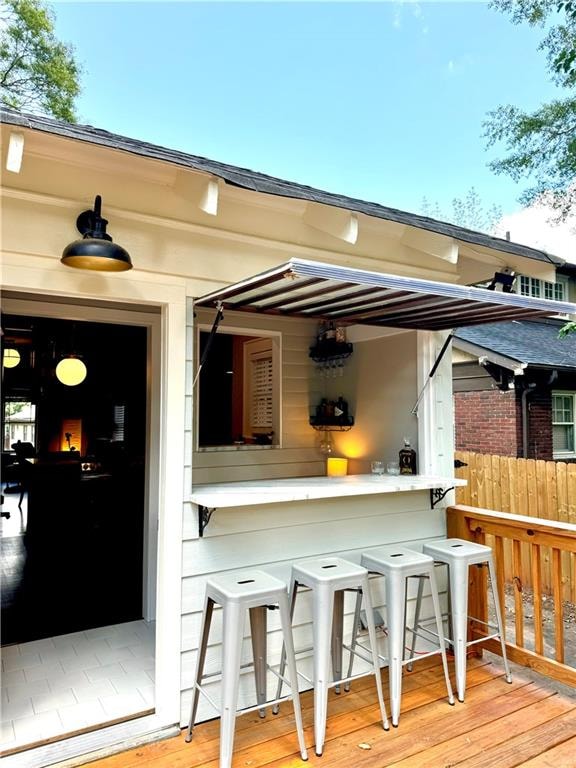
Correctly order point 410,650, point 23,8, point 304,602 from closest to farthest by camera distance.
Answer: point 304,602 < point 410,650 < point 23,8

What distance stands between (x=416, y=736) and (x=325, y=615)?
0.73 metres

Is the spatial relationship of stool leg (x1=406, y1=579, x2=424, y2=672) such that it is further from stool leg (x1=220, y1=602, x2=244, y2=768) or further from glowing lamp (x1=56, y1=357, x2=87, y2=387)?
glowing lamp (x1=56, y1=357, x2=87, y2=387)

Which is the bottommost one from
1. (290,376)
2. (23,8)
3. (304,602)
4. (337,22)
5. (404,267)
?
(304,602)

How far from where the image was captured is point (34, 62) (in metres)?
12.4

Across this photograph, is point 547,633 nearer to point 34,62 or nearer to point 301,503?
point 301,503

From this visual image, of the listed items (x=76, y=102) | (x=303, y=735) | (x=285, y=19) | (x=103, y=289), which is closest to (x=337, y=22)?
(x=285, y=19)

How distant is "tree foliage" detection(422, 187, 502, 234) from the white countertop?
1516 cm

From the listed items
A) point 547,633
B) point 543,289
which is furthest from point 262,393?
point 543,289

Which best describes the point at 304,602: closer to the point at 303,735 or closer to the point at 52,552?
the point at 303,735

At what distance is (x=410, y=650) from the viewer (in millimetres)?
3203

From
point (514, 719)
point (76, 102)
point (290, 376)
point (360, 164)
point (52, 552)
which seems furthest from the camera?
point (360, 164)

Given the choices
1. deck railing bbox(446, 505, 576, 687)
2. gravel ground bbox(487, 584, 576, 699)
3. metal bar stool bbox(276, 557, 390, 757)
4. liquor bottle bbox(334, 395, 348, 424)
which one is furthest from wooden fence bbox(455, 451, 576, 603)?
metal bar stool bbox(276, 557, 390, 757)

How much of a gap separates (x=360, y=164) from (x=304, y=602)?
17.8m

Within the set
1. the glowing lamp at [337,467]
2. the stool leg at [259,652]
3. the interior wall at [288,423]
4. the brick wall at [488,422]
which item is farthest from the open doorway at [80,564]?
the brick wall at [488,422]
